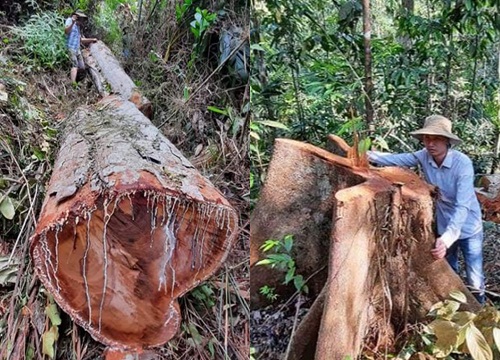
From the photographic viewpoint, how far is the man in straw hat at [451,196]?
2.98 ft

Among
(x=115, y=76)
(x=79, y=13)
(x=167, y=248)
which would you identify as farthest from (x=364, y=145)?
(x=79, y=13)

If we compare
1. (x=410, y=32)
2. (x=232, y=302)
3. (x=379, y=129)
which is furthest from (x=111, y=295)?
(x=410, y=32)

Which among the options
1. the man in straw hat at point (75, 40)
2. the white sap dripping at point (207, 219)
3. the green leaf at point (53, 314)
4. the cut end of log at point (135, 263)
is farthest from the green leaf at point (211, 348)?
the man in straw hat at point (75, 40)

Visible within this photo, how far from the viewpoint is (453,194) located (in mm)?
923

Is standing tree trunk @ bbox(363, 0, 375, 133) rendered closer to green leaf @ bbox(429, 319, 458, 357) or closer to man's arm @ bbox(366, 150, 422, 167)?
man's arm @ bbox(366, 150, 422, 167)

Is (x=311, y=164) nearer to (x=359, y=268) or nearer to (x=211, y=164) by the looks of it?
(x=359, y=268)

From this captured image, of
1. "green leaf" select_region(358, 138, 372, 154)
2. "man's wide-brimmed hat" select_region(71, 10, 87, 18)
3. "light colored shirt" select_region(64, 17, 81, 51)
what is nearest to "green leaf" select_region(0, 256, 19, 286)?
"green leaf" select_region(358, 138, 372, 154)

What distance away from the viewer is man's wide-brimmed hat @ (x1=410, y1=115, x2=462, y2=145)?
909 millimetres

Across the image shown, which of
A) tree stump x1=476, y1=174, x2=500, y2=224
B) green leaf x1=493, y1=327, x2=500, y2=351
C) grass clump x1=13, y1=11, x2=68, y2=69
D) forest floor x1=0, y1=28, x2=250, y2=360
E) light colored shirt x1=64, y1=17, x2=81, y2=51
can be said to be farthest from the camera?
light colored shirt x1=64, y1=17, x2=81, y2=51

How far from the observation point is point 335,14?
3.40ft

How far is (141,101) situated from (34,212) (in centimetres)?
94

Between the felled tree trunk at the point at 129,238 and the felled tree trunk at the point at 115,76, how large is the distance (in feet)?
3.12

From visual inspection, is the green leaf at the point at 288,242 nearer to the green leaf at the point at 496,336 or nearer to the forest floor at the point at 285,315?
the forest floor at the point at 285,315

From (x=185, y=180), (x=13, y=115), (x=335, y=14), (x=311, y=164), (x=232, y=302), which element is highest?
(x=335, y=14)
